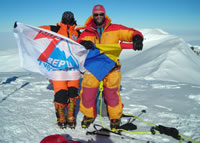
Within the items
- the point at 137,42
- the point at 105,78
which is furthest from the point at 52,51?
the point at 137,42

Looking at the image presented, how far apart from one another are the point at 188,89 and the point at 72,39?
11.6ft

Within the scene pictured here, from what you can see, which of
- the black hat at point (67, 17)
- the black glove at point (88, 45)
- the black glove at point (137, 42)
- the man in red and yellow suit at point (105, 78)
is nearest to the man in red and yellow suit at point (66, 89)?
the black hat at point (67, 17)

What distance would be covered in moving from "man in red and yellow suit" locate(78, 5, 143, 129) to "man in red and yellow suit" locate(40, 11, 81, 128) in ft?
0.53

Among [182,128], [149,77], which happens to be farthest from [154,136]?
[149,77]

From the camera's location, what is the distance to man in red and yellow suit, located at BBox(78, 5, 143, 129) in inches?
104

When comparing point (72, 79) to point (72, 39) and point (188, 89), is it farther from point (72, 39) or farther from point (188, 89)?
point (188, 89)

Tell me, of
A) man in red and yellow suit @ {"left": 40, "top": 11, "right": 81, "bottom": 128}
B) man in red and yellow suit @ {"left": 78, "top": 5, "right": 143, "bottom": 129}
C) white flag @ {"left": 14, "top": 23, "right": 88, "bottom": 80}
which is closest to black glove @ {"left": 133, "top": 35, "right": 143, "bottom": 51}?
man in red and yellow suit @ {"left": 78, "top": 5, "right": 143, "bottom": 129}

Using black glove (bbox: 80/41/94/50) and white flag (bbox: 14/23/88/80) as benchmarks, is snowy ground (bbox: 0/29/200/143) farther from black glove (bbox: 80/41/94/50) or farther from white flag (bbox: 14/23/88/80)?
black glove (bbox: 80/41/94/50)

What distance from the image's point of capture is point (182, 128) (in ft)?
8.75

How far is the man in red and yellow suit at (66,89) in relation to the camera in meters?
2.61

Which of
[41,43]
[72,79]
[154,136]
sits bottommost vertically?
[154,136]

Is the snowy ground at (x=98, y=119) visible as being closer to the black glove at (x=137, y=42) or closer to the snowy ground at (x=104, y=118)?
the snowy ground at (x=104, y=118)

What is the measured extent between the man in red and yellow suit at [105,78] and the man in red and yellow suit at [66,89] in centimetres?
16

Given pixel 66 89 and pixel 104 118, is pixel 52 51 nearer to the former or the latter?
pixel 66 89
